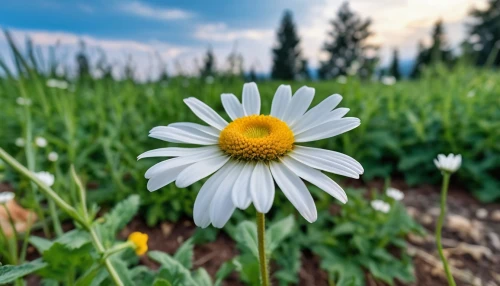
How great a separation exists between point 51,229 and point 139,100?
194cm

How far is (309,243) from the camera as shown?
6.52ft

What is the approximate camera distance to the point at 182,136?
39.1 inches

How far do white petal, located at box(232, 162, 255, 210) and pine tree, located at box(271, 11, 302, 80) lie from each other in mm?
37616

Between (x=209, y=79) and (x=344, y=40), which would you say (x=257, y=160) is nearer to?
(x=209, y=79)

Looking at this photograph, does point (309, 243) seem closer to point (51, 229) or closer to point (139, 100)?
point (51, 229)

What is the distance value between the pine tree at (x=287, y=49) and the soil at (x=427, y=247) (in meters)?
36.0

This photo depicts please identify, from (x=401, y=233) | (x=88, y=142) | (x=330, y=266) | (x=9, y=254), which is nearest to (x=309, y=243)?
(x=330, y=266)

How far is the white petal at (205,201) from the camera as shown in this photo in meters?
0.80

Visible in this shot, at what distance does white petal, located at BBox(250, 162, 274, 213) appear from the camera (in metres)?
0.73

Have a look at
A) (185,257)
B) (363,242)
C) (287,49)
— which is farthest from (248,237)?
(287,49)

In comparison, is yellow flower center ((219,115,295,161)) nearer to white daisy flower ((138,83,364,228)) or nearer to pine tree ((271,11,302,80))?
white daisy flower ((138,83,364,228))

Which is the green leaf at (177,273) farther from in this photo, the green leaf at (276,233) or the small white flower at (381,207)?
the small white flower at (381,207)

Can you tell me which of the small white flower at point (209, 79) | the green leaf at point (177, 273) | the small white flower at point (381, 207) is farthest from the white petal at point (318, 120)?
the small white flower at point (209, 79)

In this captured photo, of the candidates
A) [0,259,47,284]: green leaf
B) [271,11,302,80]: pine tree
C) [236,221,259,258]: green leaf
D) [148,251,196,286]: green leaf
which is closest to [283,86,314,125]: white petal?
[236,221,259,258]: green leaf
